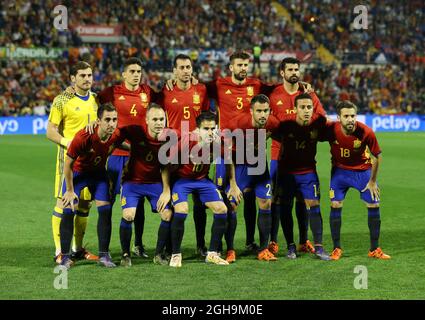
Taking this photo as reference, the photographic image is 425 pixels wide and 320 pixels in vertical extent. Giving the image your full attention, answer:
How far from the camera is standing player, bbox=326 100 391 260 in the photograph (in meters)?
8.43

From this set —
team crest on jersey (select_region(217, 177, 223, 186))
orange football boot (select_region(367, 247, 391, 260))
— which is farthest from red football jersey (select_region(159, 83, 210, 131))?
orange football boot (select_region(367, 247, 391, 260))

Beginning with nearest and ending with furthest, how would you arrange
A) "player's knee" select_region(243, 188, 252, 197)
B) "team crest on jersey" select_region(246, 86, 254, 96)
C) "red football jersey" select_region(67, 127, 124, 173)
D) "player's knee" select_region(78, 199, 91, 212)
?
"red football jersey" select_region(67, 127, 124, 173) < "player's knee" select_region(78, 199, 91, 212) < "player's knee" select_region(243, 188, 252, 197) < "team crest on jersey" select_region(246, 86, 254, 96)

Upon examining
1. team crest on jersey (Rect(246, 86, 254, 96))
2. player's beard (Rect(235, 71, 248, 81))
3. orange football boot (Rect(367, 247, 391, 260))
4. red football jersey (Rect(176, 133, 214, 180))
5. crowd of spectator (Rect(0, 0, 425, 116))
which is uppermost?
crowd of spectator (Rect(0, 0, 425, 116))

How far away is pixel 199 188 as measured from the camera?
829 centimetres

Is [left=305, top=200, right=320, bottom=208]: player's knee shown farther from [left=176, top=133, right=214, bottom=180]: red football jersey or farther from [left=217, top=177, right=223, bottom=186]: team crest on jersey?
[left=176, top=133, right=214, bottom=180]: red football jersey

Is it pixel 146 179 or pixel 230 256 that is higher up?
pixel 146 179

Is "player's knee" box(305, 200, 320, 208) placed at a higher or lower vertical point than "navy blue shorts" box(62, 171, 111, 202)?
lower

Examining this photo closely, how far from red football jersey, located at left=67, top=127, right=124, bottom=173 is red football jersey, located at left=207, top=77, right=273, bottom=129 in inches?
65.6

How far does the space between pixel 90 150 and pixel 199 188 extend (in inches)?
47.4

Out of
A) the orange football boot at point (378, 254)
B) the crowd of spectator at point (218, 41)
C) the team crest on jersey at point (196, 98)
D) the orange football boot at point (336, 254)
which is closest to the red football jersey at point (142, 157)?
the team crest on jersey at point (196, 98)

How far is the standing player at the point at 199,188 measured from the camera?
26.8ft

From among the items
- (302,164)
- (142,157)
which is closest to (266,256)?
(302,164)

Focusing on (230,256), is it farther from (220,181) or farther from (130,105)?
Result: (130,105)

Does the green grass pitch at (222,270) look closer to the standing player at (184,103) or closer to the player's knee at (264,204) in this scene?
the player's knee at (264,204)
